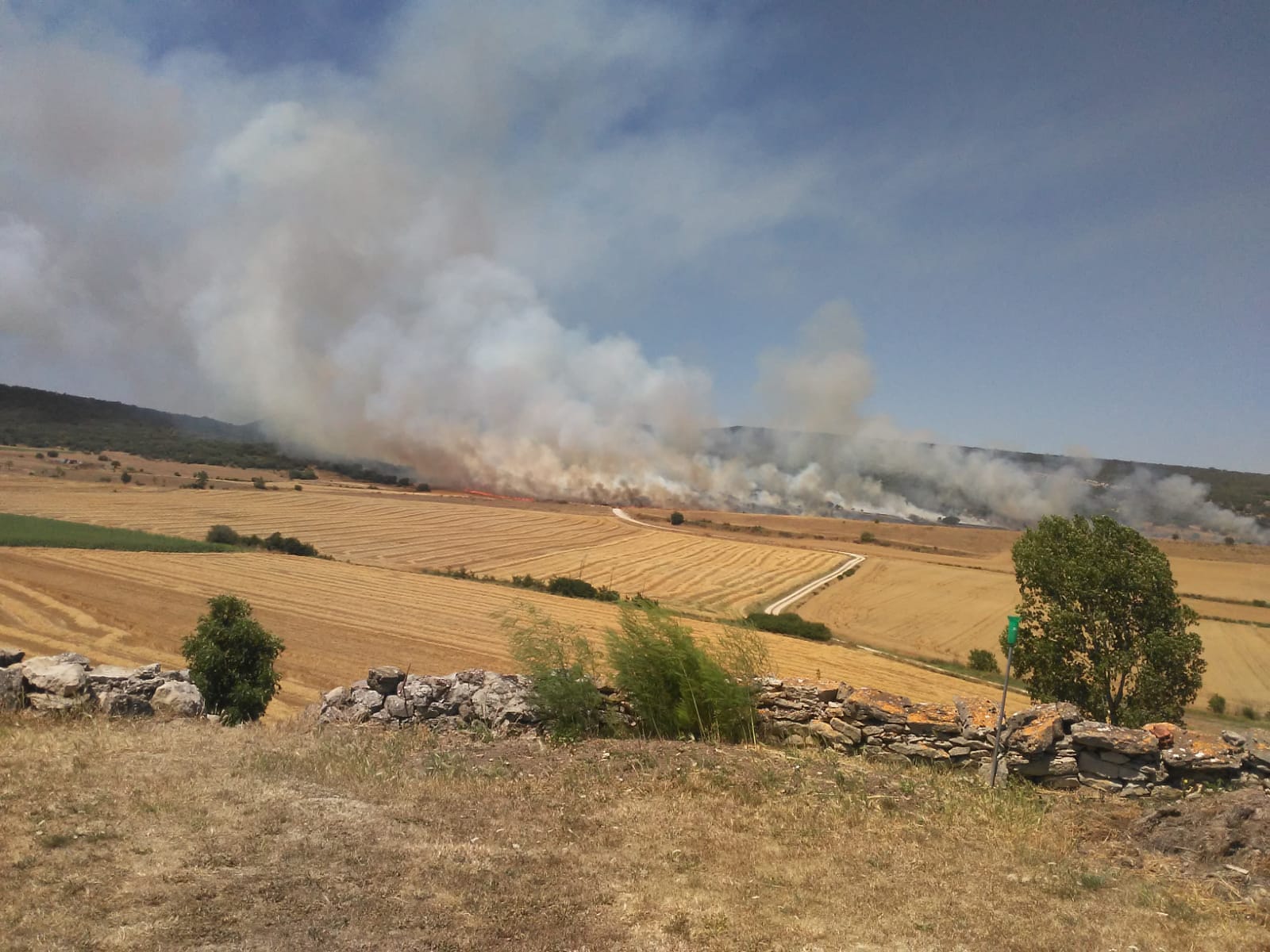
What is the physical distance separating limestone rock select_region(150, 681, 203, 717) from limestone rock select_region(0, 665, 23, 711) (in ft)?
6.18

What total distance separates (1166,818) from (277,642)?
2150cm

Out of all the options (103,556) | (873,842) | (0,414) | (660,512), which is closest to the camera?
(873,842)

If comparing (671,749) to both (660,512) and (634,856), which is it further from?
(660,512)

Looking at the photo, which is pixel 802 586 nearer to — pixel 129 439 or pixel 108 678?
pixel 108 678

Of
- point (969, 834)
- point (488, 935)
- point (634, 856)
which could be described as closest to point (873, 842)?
point (969, 834)

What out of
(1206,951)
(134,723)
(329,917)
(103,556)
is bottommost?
(103,556)

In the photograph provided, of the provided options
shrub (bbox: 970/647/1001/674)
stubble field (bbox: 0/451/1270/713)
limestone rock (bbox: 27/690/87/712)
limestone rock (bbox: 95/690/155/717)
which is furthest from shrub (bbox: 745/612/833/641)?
limestone rock (bbox: 27/690/87/712)

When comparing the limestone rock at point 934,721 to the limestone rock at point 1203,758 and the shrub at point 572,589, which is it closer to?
the limestone rock at point 1203,758

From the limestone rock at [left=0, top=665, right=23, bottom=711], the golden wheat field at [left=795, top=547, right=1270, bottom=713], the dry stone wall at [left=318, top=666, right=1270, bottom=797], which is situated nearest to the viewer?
the dry stone wall at [left=318, top=666, right=1270, bottom=797]

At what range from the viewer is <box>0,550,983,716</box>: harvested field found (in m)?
35.4

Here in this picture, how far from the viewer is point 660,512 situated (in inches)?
4668

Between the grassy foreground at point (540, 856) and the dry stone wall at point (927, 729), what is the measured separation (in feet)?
3.35

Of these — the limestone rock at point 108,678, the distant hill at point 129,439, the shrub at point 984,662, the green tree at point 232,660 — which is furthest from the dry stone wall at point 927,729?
the distant hill at point 129,439

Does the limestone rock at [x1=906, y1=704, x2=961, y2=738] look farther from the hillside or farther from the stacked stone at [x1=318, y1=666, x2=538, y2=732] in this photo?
the hillside
